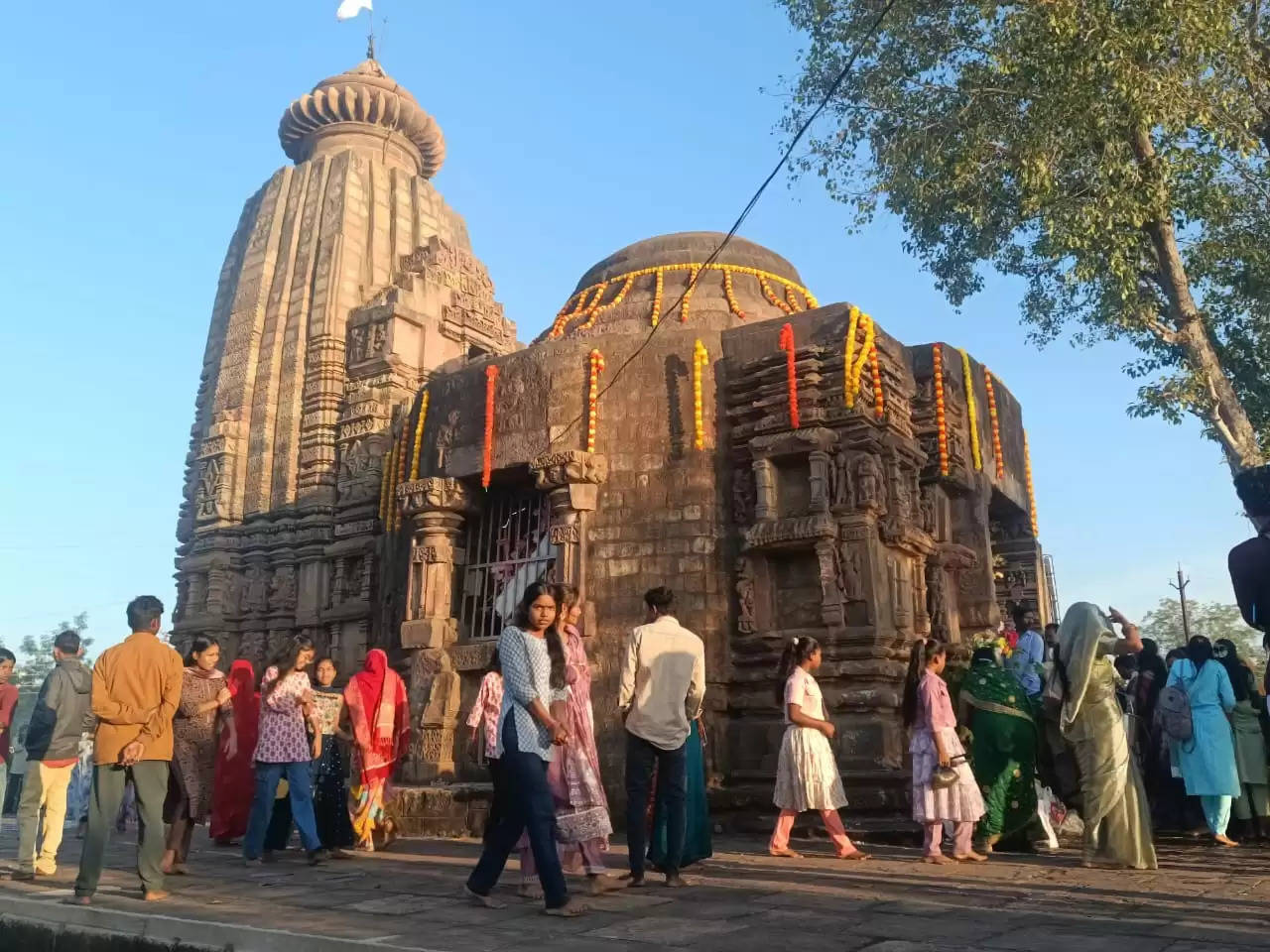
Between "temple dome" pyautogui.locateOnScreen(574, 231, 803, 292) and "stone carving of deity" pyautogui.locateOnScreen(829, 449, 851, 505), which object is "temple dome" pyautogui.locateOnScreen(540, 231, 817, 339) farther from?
"stone carving of deity" pyautogui.locateOnScreen(829, 449, 851, 505)

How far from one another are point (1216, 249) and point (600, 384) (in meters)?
7.70

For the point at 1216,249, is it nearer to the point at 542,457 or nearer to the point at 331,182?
the point at 542,457

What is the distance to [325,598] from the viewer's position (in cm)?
1717

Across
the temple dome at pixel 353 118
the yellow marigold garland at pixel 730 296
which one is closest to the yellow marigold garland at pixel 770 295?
the yellow marigold garland at pixel 730 296

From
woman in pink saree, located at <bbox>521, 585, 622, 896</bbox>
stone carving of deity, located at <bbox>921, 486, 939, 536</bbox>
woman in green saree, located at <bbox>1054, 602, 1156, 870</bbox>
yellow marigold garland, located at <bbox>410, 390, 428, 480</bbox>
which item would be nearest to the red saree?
woman in pink saree, located at <bbox>521, 585, 622, 896</bbox>

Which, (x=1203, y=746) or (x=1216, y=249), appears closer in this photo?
(x=1203, y=746)

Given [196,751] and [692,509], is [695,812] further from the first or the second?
[692,509]

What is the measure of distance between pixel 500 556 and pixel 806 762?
19.8 ft

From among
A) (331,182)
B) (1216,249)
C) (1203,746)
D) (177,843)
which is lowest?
(177,843)

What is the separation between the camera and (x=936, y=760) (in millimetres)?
7098

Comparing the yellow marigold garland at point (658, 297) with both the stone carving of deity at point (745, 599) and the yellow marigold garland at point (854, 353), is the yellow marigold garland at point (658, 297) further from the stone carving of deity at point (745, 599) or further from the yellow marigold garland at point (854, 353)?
the stone carving of deity at point (745, 599)

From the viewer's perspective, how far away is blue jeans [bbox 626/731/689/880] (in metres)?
5.77

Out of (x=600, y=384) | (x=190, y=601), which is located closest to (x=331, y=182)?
(x=190, y=601)

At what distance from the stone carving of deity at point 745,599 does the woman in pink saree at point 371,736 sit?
359 cm
